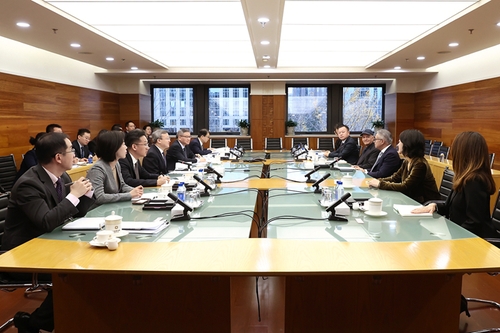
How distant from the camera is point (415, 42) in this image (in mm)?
6387

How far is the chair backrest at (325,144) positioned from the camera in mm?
10516

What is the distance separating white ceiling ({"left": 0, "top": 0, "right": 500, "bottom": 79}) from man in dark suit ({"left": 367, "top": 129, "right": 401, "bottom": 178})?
1417 mm

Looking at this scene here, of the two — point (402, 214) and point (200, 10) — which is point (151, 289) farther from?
point (200, 10)

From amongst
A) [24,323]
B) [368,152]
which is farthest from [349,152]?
[24,323]

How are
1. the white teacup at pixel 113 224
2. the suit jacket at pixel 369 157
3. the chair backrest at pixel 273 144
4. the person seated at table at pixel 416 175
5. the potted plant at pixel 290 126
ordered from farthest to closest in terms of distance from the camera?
the potted plant at pixel 290 126 < the chair backrest at pixel 273 144 < the suit jacket at pixel 369 157 < the person seated at table at pixel 416 175 < the white teacup at pixel 113 224

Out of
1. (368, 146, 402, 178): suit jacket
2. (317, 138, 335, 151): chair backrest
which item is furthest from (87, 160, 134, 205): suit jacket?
(317, 138, 335, 151): chair backrest

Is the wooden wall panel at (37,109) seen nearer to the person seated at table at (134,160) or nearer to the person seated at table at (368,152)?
the person seated at table at (134,160)

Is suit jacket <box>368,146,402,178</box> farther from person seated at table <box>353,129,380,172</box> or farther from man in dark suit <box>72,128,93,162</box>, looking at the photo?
man in dark suit <box>72,128,93,162</box>

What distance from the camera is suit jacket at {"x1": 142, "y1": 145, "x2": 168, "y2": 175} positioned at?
514 cm

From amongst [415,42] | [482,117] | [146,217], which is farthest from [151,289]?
[482,117]

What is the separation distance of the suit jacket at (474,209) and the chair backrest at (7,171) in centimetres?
544

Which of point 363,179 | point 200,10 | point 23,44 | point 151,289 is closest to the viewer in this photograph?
point 151,289

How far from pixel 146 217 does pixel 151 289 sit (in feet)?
2.06

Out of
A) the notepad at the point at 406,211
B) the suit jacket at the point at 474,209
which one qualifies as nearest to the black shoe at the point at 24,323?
the notepad at the point at 406,211
